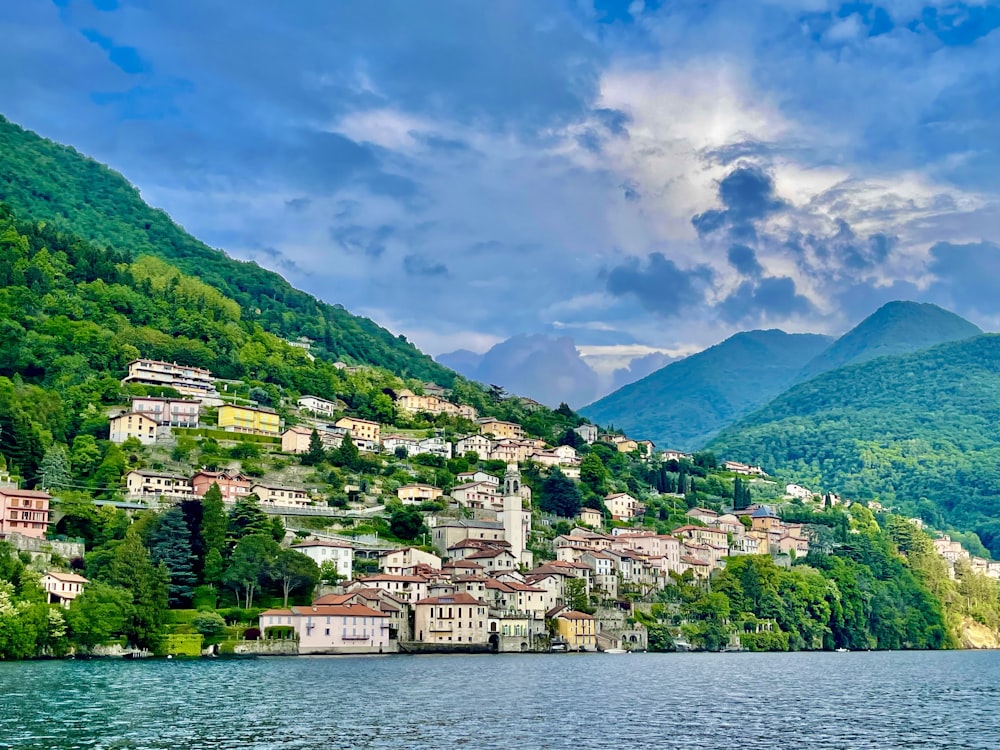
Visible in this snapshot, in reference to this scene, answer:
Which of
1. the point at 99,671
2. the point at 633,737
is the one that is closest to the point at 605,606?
the point at 99,671

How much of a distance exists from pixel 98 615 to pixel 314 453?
45281 mm

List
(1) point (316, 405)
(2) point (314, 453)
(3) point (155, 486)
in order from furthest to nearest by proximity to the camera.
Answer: (1) point (316, 405), (2) point (314, 453), (3) point (155, 486)

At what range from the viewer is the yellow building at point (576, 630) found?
99.5 meters

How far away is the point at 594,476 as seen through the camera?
141375 millimetres

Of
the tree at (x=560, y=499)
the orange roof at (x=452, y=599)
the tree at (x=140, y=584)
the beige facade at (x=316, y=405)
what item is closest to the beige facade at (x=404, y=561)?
the orange roof at (x=452, y=599)

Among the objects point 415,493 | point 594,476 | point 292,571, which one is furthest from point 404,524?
point 594,476

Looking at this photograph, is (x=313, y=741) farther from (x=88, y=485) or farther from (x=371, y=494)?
(x=371, y=494)

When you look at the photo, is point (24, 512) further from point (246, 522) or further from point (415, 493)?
point (415, 493)

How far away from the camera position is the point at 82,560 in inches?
3236

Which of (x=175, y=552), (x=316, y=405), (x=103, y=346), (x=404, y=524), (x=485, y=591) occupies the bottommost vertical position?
(x=485, y=591)

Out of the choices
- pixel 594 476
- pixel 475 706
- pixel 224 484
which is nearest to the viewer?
pixel 475 706

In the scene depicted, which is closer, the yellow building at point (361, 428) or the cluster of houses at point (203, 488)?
the cluster of houses at point (203, 488)

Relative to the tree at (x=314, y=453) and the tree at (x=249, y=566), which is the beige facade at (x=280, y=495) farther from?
the tree at (x=249, y=566)

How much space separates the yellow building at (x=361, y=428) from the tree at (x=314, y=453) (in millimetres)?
15625
